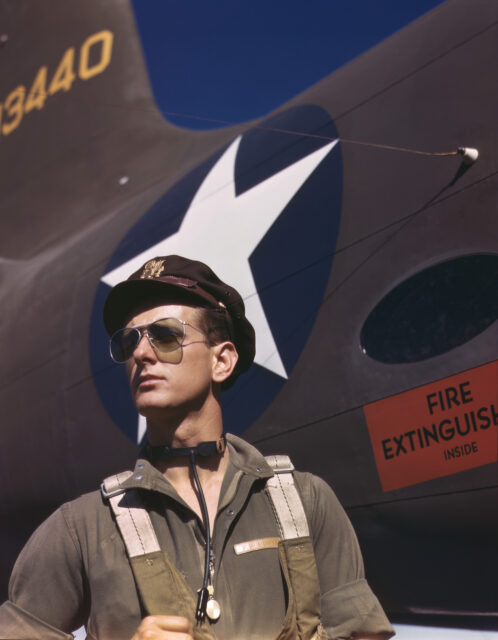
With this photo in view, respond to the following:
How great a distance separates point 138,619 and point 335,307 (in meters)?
2.33

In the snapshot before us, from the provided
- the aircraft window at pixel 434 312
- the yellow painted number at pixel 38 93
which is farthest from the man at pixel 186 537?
the yellow painted number at pixel 38 93

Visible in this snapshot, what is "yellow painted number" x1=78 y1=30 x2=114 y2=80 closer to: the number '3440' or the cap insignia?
the number '3440'

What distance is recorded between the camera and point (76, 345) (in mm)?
5289

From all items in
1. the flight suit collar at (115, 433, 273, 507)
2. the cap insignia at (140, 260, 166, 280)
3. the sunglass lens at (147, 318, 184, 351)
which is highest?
the cap insignia at (140, 260, 166, 280)

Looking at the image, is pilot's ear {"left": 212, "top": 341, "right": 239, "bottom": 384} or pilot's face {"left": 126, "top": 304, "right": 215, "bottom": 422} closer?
pilot's face {"left": 126, "top": 304, "right": 215, "bottom": 422}

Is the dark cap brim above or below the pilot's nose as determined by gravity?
above

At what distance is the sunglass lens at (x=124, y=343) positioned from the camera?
1.86 m

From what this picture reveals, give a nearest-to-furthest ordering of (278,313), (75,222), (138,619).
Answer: (138,619)
(278,313)
(75,222)

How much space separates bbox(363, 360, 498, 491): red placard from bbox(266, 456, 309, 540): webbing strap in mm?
1405

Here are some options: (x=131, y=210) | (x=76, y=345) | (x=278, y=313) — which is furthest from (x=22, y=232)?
(x=278, y=313)

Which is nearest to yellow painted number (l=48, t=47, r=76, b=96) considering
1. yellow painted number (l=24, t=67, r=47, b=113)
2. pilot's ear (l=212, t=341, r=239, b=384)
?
yellow painted number (l=24, t=67, r=47, b=113)

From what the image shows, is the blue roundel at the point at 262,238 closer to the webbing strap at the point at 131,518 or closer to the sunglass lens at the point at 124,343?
the sunglass lens at the point at 124,343

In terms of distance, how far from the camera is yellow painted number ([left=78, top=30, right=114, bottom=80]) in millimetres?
8562

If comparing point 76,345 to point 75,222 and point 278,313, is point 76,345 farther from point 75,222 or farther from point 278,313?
point 75,222
